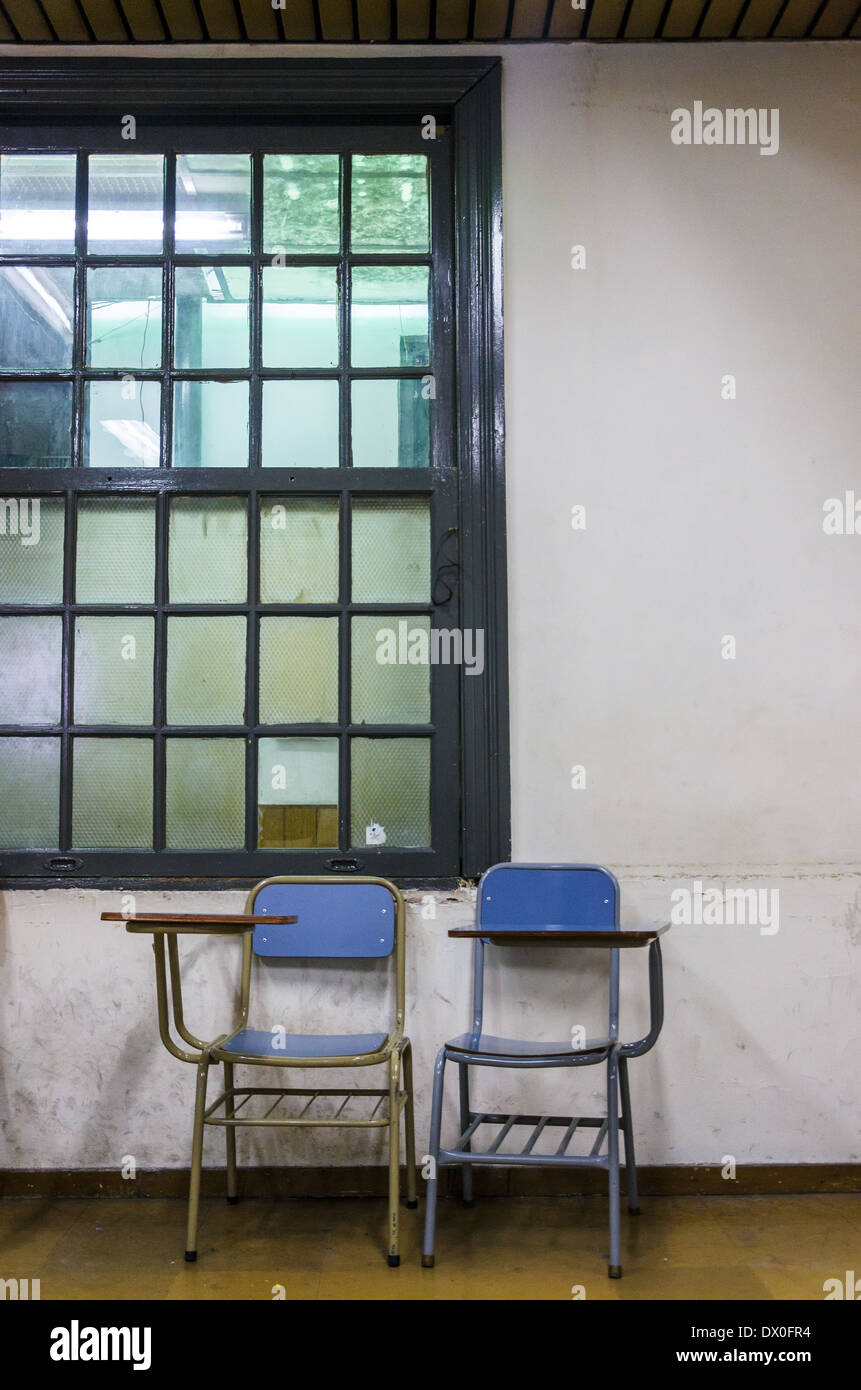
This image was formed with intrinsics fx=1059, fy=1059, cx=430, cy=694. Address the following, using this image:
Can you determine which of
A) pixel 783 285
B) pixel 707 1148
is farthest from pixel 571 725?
pixel 783 285

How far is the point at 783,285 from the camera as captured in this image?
334 cm

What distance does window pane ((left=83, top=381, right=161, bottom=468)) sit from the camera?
334 cm

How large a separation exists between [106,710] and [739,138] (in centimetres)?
269

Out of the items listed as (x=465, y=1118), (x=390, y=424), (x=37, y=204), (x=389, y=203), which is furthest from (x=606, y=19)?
(x=465, y=1118)

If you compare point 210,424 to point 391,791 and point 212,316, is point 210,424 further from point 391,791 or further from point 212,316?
point 391,791

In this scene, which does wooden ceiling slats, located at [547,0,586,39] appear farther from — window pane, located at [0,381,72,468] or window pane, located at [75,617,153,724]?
window pane, located at [75,617,153,724]

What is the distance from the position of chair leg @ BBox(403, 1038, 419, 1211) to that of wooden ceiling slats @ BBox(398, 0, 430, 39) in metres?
3.07

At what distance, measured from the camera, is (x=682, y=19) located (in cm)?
329

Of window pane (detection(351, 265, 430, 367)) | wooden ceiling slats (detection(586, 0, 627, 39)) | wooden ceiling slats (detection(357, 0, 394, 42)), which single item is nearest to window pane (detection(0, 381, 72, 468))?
window pane (detection(351, 265, 430, 367))

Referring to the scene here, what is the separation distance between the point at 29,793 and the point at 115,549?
0.80m

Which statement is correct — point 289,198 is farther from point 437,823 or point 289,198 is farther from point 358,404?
point 437,823

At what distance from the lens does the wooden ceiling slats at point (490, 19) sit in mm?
3230

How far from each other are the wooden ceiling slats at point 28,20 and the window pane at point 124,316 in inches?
29.0

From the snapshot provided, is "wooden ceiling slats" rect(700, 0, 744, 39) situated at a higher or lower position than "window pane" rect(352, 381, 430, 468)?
higher
